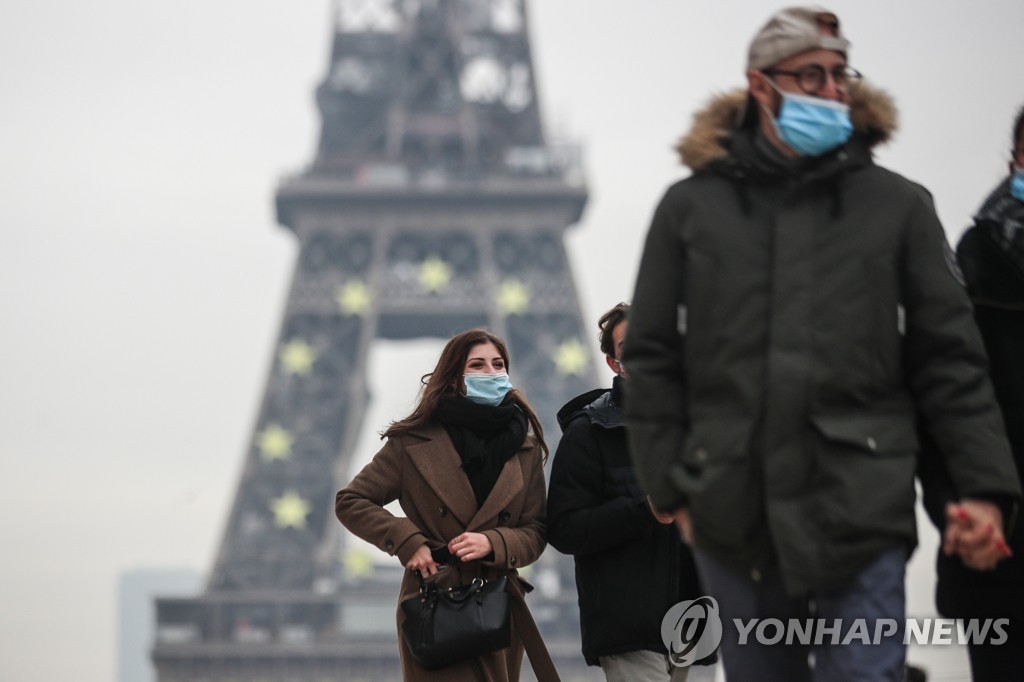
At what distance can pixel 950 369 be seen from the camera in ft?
13.9

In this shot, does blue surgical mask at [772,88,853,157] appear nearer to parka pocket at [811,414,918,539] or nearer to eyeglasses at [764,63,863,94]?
eyeglasses at [764,63,863,94]

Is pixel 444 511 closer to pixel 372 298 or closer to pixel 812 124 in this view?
pixel 812 124

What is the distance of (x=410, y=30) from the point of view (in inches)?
1839

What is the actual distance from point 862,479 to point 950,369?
32 centimetres

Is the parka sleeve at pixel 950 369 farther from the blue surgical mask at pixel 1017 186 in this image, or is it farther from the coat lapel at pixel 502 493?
the coat lapel at pixel 502 493

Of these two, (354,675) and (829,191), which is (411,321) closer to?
(354,675)

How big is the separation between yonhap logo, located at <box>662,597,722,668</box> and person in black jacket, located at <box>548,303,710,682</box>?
1.3 inches

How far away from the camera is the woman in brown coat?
6.31 m

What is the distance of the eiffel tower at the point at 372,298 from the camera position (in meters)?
43.9

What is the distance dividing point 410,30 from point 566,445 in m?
41.2

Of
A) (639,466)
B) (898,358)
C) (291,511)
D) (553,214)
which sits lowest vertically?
(291,511)

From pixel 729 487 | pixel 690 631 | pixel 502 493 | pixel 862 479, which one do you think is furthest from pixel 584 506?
pixel 862 479

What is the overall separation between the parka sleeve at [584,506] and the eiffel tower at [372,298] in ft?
121

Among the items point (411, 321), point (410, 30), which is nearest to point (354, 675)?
point (411, 321)
